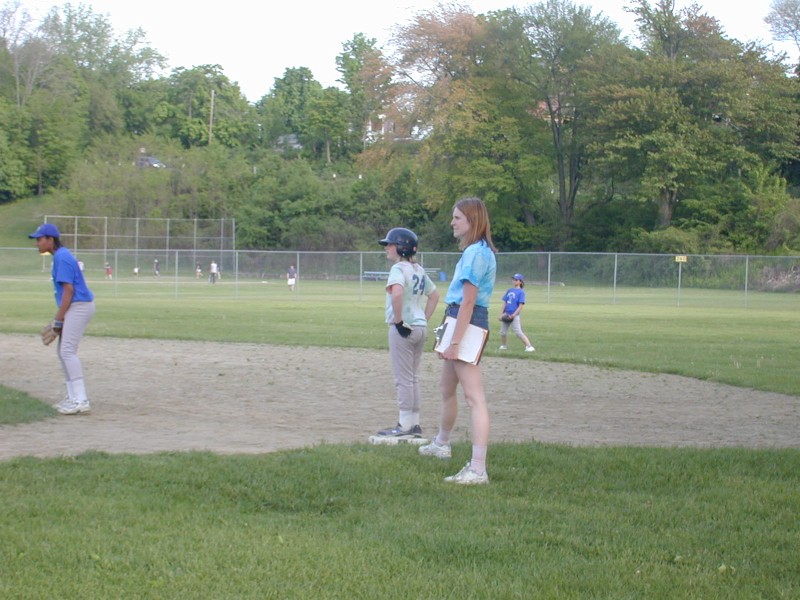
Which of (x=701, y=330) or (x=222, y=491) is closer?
(x=222, y=491)

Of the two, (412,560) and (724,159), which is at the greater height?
(724,159)

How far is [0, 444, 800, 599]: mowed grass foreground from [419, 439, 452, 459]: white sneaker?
0.11 m

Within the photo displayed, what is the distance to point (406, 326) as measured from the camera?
311 inches

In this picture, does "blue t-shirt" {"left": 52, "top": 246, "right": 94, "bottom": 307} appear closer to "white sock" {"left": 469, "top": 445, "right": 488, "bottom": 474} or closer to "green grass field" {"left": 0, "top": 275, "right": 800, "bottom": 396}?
"white sock" {"left": 469, "top": 445, "right": 488, "bottom": 474}

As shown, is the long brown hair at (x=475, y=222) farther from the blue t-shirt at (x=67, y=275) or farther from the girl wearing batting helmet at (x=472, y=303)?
the blue t-shirt at (x=67, y=275)

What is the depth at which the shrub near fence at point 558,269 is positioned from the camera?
1553 inches

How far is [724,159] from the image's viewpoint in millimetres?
57844

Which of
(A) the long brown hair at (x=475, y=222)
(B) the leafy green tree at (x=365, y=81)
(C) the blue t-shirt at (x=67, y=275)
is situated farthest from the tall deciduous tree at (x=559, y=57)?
(A) the long brown hair at (x=475, y=222)

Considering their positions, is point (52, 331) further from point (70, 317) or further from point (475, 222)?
point (475, 222)

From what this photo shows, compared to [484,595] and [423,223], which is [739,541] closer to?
[484,595]

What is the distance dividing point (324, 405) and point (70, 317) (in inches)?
108

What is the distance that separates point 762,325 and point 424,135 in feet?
141

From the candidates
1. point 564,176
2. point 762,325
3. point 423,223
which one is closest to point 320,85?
point 423,223

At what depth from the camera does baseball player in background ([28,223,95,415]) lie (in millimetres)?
9297
